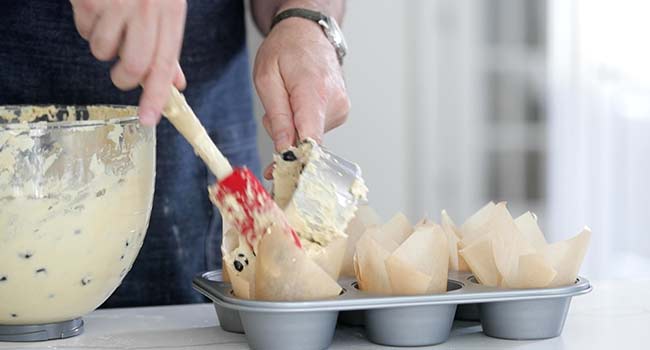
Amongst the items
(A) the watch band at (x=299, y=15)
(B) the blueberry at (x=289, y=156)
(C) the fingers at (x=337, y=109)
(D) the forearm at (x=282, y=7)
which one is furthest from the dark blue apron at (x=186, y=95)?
(B) the blueberry at (x=289, y=156)

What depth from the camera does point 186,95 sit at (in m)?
1.36

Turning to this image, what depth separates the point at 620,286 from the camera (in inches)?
43.6

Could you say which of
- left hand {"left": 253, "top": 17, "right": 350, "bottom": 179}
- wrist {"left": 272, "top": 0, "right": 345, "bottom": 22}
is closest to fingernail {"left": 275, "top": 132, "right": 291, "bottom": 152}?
left hand {"left": 253, "top": 17, "right": 350, "bottom": 179}

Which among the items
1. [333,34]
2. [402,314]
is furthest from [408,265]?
[333,34]

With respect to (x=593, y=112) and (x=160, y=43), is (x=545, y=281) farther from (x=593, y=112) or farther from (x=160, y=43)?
(x=593, y=112)

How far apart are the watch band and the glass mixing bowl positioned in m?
0.36

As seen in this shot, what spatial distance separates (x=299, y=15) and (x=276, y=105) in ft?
0.57

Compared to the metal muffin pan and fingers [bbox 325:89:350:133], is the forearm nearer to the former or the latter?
fingers [bbox 325:89:350:133]

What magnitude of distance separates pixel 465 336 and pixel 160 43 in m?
0.37

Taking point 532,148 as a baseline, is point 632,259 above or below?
below

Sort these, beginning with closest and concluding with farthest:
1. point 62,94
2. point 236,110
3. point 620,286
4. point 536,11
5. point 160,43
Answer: point 160,43, point 620,286, point 62,94, point 236,110, point 536,11

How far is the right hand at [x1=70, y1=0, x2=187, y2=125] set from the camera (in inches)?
31.6

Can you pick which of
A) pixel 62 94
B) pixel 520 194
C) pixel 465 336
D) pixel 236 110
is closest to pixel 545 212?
pixel 520 194

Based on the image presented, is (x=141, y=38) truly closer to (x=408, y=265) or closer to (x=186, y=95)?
(x=408, y=265)
